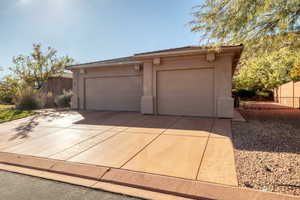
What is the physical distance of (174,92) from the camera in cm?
884

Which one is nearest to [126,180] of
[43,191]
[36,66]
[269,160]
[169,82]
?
[43,191]

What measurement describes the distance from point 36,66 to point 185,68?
17.3 metres

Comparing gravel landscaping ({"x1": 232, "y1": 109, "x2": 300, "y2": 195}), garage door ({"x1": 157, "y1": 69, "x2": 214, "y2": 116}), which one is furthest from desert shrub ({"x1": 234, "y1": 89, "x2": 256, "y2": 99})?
gravel landscaping ({"x1": 232, "y1": 109, "x2": 300, "y2": 195})

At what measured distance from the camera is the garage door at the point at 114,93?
34.0 feet

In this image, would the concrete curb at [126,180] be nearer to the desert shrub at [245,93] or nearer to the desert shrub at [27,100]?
the desert shrub at [27,100]

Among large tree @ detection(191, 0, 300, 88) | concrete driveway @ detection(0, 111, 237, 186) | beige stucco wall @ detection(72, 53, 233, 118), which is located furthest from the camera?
beige stucco wall @ detection(72, 53, 233, 118)

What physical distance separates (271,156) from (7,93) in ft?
80.2

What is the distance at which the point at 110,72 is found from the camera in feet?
35.8

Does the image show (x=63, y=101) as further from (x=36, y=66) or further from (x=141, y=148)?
(x=141, y=148)

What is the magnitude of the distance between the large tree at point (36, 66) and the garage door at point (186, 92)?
15.6m

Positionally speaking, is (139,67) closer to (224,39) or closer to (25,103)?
(224,39)

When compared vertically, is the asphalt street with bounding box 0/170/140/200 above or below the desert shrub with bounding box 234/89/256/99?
below

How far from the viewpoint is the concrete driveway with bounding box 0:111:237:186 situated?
3.09m

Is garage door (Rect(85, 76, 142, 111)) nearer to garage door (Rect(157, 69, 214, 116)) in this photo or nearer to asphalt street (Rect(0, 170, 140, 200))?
garage door (Rect(157, 69, 214, 116))
